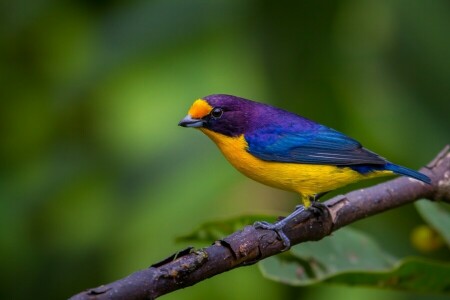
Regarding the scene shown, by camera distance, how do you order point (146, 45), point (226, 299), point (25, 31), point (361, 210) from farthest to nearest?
point (25, 31)
point (146, 45)
point (226, 299)
point (361, 210)

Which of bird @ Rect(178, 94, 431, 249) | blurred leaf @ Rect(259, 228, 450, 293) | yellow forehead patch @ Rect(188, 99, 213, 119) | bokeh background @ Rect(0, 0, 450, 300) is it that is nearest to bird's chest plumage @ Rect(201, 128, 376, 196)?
bird @ Rect(178, 94, 431, 249)

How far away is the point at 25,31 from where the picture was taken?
5.01 metres

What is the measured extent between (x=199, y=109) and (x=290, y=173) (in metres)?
0.44

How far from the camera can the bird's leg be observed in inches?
112

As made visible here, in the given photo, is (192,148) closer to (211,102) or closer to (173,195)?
(173,195)

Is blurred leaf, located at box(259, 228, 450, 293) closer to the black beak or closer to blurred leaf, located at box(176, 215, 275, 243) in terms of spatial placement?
blurred leaf, located at box(176, 215, 275, 243)

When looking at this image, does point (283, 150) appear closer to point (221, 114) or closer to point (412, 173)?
point (221, 114)

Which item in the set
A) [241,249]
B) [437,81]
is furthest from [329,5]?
[241,249]

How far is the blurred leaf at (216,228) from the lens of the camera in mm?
3322

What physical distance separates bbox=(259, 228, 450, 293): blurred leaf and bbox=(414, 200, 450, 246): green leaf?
23 cm

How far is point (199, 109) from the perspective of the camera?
341 cm

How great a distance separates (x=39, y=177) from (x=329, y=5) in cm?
185

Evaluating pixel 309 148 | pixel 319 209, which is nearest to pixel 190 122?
pixel 309 148

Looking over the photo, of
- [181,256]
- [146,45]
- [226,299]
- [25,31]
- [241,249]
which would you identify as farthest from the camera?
[25,31]
